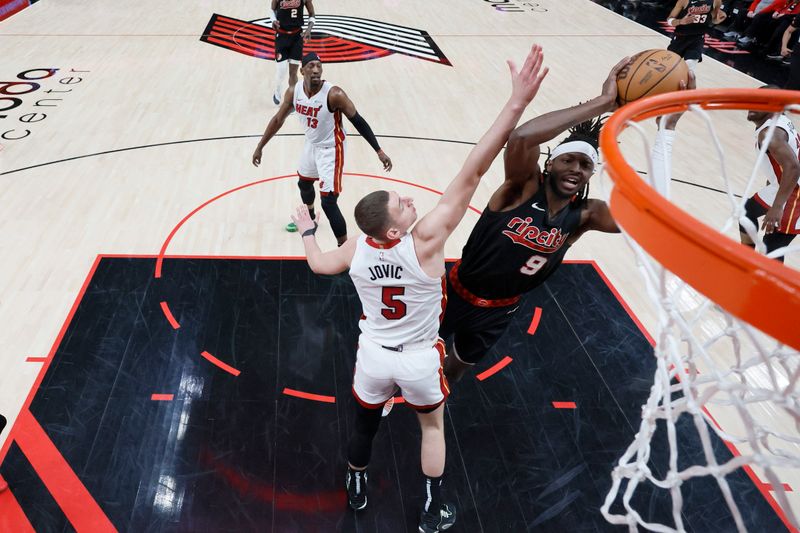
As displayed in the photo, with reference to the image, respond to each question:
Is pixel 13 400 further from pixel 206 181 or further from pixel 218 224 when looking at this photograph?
pixel 206 181

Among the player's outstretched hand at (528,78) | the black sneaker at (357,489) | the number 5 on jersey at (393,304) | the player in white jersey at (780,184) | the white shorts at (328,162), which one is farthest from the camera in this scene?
the white shorts at (328,162)

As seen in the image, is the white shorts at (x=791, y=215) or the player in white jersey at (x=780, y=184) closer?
the player in white jersey at (x=780, y=184)

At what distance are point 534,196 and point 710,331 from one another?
8.17ft

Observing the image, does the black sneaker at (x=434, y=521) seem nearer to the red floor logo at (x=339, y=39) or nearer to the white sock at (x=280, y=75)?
the white sock at (x=280, y=75)

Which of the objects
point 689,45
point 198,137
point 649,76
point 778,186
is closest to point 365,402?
point 649,76

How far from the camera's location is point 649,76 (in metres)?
2.65

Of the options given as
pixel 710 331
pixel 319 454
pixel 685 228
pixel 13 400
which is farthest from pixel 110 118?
pixel 685 228

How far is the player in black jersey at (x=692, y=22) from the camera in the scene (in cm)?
766

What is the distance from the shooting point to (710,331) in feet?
14.3

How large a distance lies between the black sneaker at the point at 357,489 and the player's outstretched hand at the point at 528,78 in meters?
2.01

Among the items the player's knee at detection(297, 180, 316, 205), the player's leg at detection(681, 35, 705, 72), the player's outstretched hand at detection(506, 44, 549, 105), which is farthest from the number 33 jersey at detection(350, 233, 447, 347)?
the player's leg at detection(681, 35, 705, 72)

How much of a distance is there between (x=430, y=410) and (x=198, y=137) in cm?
555

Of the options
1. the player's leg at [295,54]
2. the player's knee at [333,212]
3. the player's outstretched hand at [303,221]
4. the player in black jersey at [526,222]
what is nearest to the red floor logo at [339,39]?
the player's leg at [295,54]

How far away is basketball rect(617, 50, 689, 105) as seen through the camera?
101 inches
